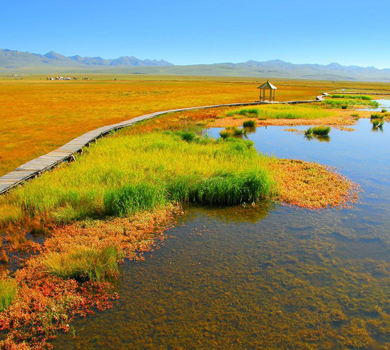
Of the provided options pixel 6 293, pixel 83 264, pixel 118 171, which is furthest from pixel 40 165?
pixel 6 293

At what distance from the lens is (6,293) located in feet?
13.9

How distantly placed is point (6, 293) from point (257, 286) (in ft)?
11.1

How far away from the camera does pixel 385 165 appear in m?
11.6

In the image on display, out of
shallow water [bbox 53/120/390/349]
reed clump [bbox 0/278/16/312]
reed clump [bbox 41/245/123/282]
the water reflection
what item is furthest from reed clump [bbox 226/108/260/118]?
reed clump [bbox 0/278/16/312]

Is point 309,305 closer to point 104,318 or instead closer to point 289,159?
point 104,318

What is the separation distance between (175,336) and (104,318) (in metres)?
0.95

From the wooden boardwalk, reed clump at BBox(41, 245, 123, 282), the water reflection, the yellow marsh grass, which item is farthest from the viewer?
the water reflection

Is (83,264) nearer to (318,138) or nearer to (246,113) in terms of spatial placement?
(318,138)

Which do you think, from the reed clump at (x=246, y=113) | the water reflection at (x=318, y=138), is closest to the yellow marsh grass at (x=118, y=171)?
the water reflection at (x=318, y=138)

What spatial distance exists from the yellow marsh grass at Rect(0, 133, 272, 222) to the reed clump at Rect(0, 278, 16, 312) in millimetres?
2169

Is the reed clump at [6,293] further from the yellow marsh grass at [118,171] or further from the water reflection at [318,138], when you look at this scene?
the water reflection at [318,138]

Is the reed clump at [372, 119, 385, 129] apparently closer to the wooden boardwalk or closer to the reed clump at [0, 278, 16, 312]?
the wooden boardwalk

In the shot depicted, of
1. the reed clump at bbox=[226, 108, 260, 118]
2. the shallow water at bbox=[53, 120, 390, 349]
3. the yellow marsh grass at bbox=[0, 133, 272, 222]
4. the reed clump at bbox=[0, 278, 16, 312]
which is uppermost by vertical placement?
the reed clump at bbox=[226, 108, 260, 118]

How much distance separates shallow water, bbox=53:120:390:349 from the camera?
3863mm
